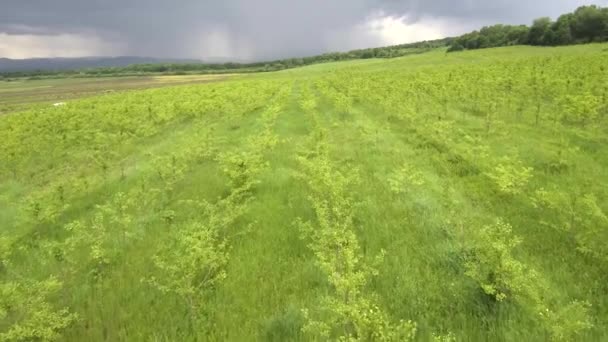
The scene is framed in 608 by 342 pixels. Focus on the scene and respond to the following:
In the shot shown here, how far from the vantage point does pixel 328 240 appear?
26.2 feet

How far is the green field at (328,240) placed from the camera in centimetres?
647

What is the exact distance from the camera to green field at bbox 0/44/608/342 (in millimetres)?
6473

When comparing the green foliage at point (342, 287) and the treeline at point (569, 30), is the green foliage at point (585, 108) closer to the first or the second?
the green foliage at point (342, 287)

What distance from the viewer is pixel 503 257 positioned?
650 centimetres

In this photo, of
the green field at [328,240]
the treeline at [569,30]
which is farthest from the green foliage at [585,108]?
the treeline at [569,30]

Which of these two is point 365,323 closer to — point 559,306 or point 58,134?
point 559,306

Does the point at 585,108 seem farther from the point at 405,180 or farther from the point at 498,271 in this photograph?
the point at 498,271

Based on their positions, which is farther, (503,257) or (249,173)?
(249,173)

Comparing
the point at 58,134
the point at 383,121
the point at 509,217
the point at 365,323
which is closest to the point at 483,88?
the point at 383,121

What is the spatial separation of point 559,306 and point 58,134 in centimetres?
3093

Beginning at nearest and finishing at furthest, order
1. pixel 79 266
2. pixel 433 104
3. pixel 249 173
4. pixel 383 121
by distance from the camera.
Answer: pixel 79 266
pixel 249 173
pixel 383 121
pixel 433 104

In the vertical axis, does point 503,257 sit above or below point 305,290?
above

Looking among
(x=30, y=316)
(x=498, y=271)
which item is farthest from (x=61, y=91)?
(x=498, y=271)

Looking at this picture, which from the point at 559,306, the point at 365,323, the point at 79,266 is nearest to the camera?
the point at 365,323
